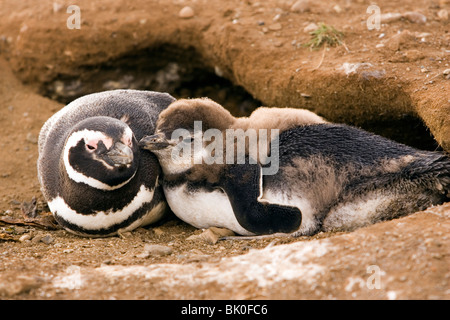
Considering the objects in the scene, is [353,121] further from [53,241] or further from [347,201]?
Result: [53,241]

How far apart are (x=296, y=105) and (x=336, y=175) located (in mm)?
1605

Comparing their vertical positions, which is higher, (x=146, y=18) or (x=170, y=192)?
(x=146, y=18)

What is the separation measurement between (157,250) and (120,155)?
2.01ft

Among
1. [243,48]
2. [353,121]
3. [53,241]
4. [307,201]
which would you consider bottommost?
[53,241]

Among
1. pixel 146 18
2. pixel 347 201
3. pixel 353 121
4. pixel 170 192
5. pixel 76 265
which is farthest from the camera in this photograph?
pixel 146 18

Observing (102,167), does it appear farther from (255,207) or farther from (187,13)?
(187,13)

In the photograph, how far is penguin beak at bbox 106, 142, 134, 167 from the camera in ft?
12.8

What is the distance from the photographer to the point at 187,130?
14.2ft

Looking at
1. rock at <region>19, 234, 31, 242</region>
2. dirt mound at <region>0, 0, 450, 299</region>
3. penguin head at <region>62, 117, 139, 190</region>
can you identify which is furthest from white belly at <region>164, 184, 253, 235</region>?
rock at <region>19, 234, 31, 242</region>

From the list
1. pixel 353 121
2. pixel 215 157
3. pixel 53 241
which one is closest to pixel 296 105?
pixel 353 121

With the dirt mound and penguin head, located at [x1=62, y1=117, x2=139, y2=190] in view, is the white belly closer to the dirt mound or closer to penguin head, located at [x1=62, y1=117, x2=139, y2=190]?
the dirt mound

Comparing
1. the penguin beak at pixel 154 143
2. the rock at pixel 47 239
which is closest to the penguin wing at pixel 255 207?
the penguin beak at pixel 154 143

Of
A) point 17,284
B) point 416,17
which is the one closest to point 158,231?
point 17,284

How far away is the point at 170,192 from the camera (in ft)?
14.7
